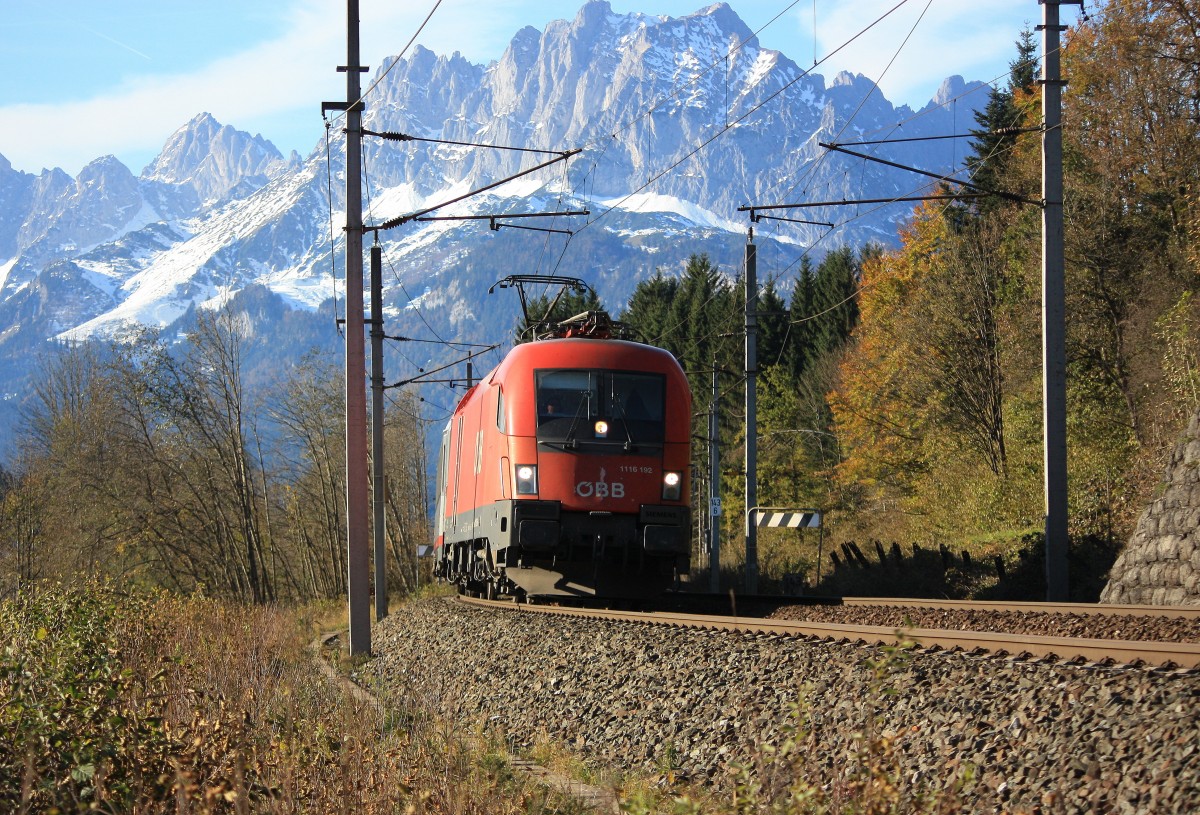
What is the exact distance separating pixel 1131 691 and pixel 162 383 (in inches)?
1556

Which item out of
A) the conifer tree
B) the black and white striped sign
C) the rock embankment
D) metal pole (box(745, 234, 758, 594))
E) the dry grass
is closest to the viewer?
the dry grass

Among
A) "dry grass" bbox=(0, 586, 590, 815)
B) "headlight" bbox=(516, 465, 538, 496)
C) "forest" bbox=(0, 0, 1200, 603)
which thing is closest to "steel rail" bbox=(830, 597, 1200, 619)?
"headlight" bbox=(516, 465, 538, 496)

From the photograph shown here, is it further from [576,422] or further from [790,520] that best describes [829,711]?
[790,520]

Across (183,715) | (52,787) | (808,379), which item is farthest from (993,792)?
(808,379)

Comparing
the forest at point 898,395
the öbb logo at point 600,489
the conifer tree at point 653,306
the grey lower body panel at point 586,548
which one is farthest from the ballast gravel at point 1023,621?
the conifer tree at point 653,306

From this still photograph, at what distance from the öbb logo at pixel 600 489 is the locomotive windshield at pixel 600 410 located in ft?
1.29

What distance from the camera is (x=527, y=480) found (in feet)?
52.2

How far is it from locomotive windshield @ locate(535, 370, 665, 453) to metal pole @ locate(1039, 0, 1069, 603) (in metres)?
4.81

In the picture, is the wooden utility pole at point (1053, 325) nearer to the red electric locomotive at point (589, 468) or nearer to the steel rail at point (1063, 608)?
the steel rail at point (1063, 608)

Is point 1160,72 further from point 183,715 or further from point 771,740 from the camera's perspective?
point 183,715

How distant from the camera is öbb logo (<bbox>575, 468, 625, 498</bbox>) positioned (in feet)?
52.4

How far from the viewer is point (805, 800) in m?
4.89

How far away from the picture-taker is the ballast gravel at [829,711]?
561 centimetres

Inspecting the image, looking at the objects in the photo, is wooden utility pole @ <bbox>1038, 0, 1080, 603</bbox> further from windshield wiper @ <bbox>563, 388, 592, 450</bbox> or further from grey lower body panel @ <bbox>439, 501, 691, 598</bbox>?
windshield wiper @ <bbox>563, 388, 592, 450</bbox>
